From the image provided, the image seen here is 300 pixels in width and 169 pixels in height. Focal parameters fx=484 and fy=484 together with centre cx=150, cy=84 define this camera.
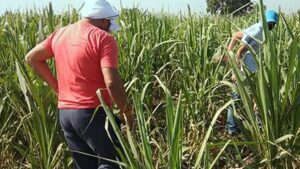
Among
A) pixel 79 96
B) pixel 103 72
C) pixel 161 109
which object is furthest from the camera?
pixel 161 109

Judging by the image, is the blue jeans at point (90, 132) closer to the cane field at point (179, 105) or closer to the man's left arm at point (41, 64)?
the cane field at point (179, 105)

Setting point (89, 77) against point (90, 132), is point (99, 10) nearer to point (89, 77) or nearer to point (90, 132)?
point (89, 77)

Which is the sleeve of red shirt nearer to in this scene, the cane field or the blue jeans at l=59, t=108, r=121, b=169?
the cane field

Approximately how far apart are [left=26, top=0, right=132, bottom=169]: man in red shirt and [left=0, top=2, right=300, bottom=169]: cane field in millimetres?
112

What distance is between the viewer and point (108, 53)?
2.37m

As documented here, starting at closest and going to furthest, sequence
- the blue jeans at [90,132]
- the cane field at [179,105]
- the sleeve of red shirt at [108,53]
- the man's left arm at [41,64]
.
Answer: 1. the cane field at [179,105]
2. the sleeve of red shirt at [108,53]
3. the blue jeans at [90,132]
4. the man's left arm at [41,64]

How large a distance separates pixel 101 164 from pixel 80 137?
18 centimetres

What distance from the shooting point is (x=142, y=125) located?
5.73ft

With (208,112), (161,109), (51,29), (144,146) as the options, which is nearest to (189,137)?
(208,112)

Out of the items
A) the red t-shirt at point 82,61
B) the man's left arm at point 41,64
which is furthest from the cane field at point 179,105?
the red t-shirt at point 82,61

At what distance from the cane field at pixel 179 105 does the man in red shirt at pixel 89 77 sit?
0.11 m

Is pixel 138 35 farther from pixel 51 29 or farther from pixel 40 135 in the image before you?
pixel 40 135

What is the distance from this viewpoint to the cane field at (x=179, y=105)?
1895 mm

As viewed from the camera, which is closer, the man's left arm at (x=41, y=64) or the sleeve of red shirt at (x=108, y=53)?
the sleeve of red shirt at (x=108, y=53)
